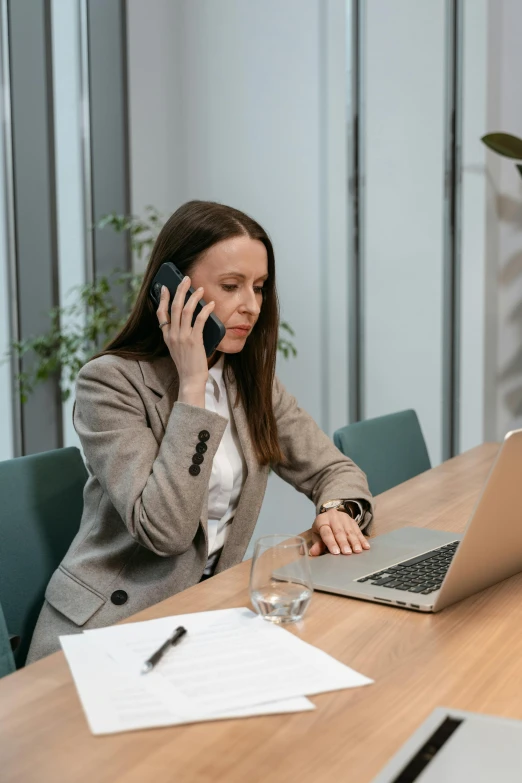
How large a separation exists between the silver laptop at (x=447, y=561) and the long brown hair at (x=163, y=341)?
1.25ft

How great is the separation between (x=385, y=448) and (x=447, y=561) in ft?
3.44

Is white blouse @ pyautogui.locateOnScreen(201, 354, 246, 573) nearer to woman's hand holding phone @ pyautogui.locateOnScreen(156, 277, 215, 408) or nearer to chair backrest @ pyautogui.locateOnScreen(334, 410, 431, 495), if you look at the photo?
woman's hand holding phone @ pyautogui.locateOnScreen(156, 277, 215, 408)

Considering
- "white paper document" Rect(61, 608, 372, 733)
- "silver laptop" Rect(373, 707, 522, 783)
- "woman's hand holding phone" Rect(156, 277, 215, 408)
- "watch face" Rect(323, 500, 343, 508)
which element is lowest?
"watch face" Rect(323, 500, 343, 508)

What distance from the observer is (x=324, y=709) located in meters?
0.87

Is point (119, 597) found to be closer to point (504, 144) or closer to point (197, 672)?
point (197, 672)

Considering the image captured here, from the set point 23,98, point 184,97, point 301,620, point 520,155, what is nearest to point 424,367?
point 520,155

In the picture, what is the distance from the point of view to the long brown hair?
5.57 feet

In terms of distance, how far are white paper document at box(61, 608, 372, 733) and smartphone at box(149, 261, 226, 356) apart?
649 millimetres

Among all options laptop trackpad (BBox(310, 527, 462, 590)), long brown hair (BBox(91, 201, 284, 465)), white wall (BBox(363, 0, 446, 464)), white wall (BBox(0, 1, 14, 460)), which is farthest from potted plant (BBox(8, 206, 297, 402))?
laptop trackpad (BBox(310, 527, 462, 590))

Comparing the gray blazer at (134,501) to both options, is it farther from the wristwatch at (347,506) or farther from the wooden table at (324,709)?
the wooden table at (324,709)

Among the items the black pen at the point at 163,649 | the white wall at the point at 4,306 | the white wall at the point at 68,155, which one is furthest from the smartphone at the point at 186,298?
the white wall at the point at 68,155

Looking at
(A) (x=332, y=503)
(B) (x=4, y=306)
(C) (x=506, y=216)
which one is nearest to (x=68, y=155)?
(B) (x=4, y=306)

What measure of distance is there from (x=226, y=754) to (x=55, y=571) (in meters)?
0.86

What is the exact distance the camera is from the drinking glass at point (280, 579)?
1100 mm
